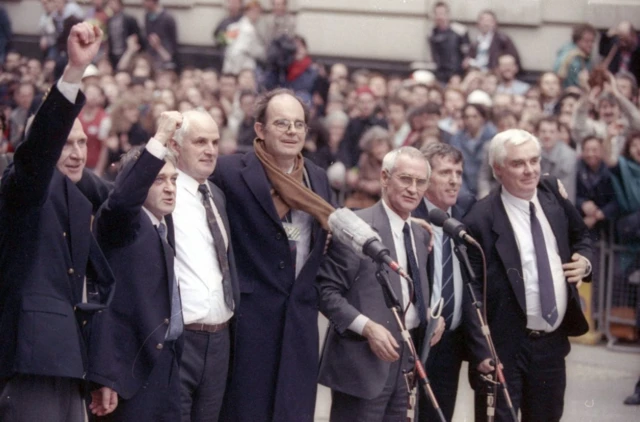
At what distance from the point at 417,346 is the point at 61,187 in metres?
2.11

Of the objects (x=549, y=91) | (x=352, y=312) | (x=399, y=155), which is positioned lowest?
(x=352, y=312)

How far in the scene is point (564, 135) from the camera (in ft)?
37.9

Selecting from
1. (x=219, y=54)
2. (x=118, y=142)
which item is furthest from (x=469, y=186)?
(x=219, y=54)

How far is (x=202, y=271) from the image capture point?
621cm

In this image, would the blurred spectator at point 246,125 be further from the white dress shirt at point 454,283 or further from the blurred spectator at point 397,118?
the white dress shirt at point 454,283

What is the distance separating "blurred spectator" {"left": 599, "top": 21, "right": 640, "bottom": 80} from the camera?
558 inches

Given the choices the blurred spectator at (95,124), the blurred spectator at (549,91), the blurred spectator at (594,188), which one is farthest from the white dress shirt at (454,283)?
the blurred spectator at (95,124)

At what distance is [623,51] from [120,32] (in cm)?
719

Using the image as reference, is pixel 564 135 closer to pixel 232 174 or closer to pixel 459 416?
pixel 459 416

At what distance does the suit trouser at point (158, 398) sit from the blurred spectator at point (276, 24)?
10671 mm

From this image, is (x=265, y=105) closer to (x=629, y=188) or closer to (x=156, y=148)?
(x=156, y=148)

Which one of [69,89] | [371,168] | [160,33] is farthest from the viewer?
[160,33]

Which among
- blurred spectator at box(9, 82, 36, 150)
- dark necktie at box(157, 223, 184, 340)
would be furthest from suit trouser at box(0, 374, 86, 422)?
blurred spectator at box(9, 82, 36, 150)

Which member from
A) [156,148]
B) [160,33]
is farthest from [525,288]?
[160,33]
